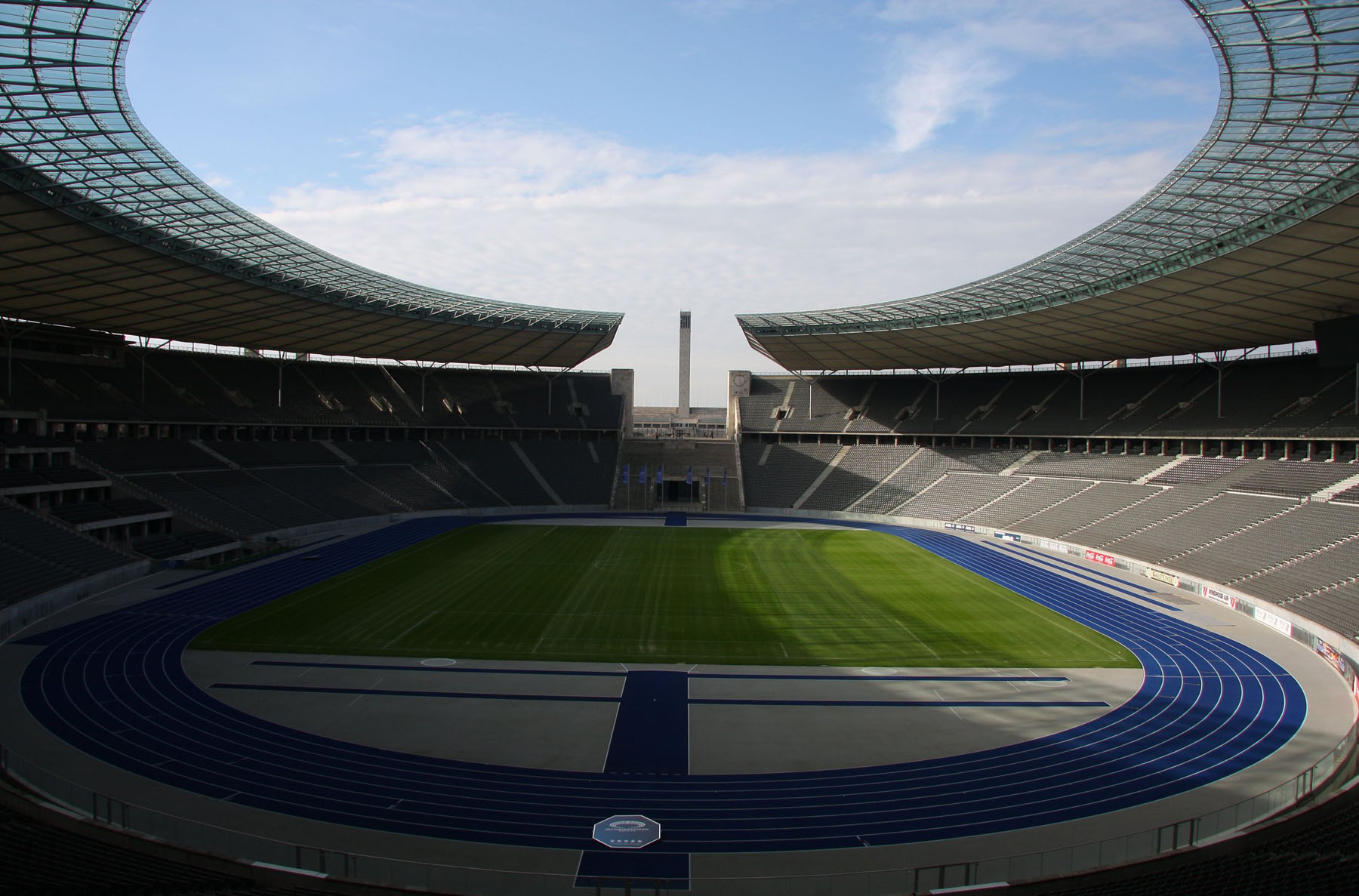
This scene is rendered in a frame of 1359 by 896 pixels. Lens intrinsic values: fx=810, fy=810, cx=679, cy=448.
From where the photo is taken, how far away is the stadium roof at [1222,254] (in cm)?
1902

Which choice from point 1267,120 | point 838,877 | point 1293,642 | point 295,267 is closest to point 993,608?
point 1293,642

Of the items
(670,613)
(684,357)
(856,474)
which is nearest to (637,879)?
(670,613)

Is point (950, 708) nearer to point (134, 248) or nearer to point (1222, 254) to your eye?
point (1222, 254)

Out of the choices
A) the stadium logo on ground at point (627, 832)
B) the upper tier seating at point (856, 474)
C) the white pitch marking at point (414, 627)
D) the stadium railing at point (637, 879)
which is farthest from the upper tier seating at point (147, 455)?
the upper tier seating at point (856, 474)

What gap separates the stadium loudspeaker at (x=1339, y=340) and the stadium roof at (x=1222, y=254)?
22.8 inches

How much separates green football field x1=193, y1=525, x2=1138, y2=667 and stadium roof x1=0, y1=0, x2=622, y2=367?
45.5 ft

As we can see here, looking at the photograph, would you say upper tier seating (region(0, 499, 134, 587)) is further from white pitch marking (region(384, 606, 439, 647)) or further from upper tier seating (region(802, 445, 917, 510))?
upper tier seating (region(802, 445, 917, 510))

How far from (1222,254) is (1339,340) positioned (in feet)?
40.5

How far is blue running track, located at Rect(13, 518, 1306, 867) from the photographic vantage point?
41.7 ft

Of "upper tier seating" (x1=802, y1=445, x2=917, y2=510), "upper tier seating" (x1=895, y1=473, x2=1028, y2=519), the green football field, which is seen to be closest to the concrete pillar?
"upper tier seating" (x1=802, y1=445, x2=917, y2=510)

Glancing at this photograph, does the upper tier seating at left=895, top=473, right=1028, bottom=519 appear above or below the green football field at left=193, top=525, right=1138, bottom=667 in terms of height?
above

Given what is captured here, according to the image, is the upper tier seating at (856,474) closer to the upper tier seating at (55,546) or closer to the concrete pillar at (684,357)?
the concrete pillar at (684,357)

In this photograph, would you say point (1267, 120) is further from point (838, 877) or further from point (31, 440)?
point (31, 440)

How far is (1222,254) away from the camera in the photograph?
97.1 ft
